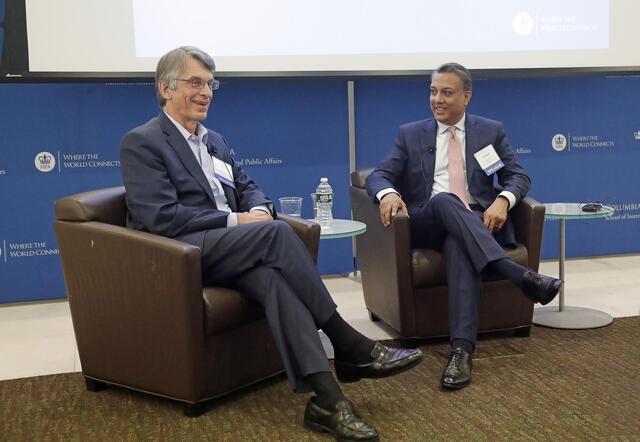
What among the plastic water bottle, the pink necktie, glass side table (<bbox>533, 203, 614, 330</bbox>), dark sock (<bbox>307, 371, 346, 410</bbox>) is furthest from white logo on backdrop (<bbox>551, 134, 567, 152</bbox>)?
dark sock (<bbox>307, 371, 346, 410</bbox>)

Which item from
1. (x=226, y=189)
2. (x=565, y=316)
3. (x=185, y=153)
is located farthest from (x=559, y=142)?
(x=185, y=153)

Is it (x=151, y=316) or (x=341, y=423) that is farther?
(x=151, y=316)

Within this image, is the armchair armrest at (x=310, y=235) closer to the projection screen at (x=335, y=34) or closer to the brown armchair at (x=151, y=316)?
the brown armchair at (x=151, y=316)

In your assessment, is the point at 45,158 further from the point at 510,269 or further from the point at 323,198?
the point at 510,269

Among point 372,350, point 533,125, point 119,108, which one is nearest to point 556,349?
point 372,350

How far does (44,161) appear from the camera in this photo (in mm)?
4484

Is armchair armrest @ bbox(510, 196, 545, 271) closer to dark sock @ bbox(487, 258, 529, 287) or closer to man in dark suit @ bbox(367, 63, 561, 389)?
man in dark suit @ bbox(367, 63, 561, 389)

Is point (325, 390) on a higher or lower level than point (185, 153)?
lower

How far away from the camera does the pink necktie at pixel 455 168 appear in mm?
3623

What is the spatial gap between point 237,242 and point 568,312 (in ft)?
6.16

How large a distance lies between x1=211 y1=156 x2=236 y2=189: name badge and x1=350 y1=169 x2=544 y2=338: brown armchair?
2.25 feet

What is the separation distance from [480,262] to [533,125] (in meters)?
2.28

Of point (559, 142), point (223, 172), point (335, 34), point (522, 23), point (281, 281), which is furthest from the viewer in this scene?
point (559, 142)

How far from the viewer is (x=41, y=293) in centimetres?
460
